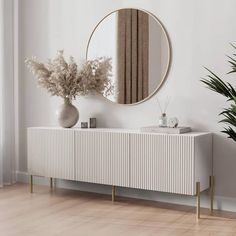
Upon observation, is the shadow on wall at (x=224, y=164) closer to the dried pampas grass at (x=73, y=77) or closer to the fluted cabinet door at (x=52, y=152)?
the dried pampas grass at (x=73, y=77)

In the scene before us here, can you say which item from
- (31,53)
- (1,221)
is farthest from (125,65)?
(1,221)

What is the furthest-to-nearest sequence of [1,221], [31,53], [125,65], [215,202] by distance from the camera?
[31,53]
[125,65]
[215,202]
[1,221]

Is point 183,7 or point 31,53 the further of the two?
point 31,53

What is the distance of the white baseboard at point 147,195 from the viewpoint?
3858 mm

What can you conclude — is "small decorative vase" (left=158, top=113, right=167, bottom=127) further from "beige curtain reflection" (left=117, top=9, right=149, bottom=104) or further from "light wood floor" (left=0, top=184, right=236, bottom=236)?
"light wood floor" (left=0, top=184, right=236, bottom=236)

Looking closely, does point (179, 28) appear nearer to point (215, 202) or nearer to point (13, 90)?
point (215, 202)

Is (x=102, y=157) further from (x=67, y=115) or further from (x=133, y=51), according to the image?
(x=133, y=51)

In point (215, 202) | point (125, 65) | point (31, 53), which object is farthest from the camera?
point (31, 53)

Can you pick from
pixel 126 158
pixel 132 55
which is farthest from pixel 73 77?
pixel 126 158

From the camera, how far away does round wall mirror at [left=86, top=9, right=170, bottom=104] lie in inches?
161

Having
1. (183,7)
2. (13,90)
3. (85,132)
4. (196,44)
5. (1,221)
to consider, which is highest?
(183,7)

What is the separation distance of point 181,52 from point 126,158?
1.06 metres

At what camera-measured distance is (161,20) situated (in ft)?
13.4

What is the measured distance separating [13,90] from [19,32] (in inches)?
25.5
